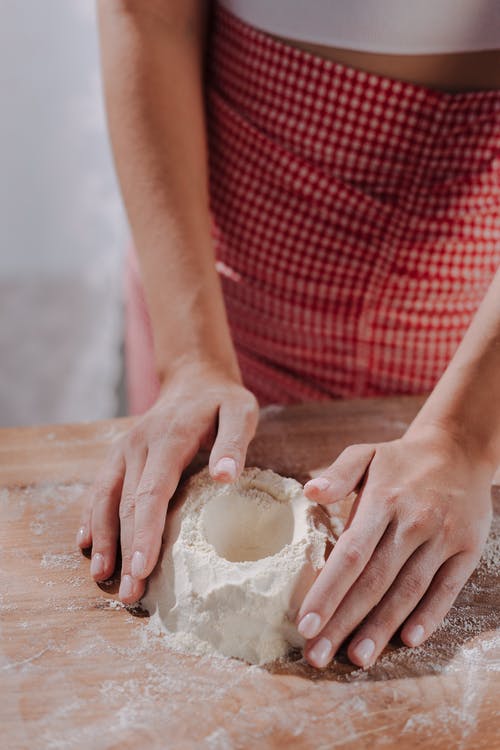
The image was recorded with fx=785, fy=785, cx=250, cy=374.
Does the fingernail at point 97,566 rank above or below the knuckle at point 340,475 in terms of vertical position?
below

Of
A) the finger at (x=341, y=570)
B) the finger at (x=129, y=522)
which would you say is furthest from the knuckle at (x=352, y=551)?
the finger at (x=129, y=522)

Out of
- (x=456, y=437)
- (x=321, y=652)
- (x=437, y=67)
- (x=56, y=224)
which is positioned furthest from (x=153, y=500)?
(x=56, y=224)

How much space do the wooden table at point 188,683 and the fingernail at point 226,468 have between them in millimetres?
159

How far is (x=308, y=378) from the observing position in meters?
1.22

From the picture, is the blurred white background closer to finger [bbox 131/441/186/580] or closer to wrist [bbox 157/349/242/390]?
wrist [bbox 157/349/242/390]

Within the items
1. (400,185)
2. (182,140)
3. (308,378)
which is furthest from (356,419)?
(182,140)

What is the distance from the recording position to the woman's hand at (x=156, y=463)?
79 centimetres

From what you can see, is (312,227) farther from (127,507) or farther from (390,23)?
(127,507)

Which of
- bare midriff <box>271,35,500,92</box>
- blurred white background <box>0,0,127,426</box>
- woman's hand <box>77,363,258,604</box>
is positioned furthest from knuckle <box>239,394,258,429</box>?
blurred white background <box>0,0,127,426</box>

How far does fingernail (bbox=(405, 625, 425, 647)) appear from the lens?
2.44 ft

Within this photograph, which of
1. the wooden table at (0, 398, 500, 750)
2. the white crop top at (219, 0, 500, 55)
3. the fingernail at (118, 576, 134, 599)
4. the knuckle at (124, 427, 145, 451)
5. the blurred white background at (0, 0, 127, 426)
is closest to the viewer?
the wooden table at (0, 398, 500, 750)

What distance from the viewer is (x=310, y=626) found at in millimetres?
709

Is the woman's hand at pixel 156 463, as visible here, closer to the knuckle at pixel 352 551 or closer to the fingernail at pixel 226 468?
the fingernail at pixel 226 468

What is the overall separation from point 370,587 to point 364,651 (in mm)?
58
